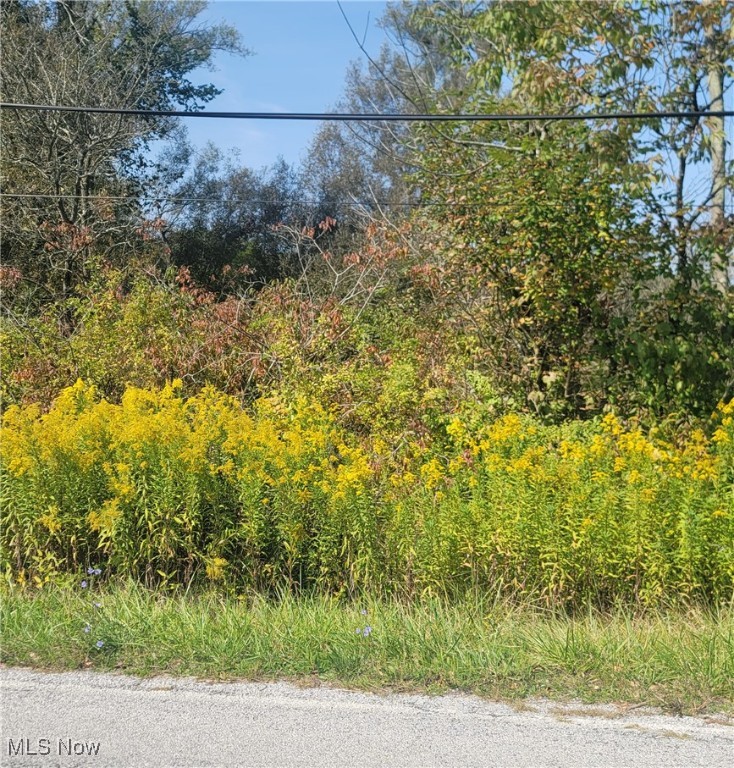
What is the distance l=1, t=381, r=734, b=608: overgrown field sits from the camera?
18.0 ft

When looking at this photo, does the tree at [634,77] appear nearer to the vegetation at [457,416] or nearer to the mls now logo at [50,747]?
the vegetation at [457,416]

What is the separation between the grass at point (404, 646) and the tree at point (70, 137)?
10.9m

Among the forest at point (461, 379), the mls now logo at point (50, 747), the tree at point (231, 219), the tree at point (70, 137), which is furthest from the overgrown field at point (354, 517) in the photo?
the tree at point (231, 219)

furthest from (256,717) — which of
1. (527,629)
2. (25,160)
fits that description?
(25,160)

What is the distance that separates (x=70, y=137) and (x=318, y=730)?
52.7ft

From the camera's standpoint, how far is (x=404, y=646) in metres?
4.56

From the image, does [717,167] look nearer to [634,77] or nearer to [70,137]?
[634,77]

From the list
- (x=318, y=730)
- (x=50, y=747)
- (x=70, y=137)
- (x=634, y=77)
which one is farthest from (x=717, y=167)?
(x=70, y=137)

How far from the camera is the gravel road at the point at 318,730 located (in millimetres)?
3508

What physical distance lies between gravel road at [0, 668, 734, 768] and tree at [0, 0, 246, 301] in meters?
11.8

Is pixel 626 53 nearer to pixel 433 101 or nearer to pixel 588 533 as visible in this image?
pixel 433 101

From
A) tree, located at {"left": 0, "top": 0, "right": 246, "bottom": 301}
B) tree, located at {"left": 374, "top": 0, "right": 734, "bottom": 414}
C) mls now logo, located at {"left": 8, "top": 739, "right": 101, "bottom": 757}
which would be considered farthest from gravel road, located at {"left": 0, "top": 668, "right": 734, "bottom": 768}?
tree, located at {"left": 0, "top": 0, "right": 246, "bottom": 301}

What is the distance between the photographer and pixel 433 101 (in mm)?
10211

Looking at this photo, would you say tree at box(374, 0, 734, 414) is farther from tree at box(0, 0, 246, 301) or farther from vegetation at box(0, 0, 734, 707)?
tree at box(0, 0, 246, 301)
